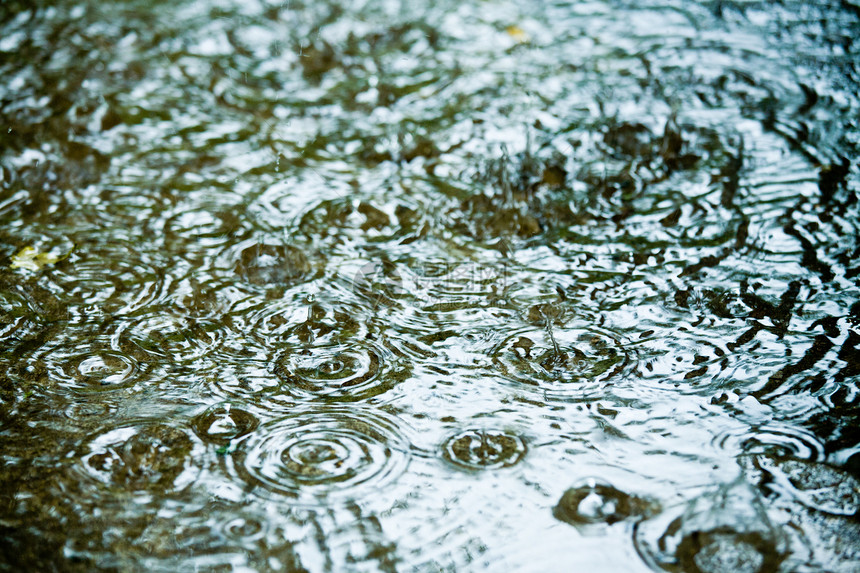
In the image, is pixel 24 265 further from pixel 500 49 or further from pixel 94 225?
pixel 500 49

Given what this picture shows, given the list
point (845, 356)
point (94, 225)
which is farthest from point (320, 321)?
point (845, 356)

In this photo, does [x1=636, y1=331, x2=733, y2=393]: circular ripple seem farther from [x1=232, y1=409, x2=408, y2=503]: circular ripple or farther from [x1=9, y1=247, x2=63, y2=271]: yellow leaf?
[x1=9, y1=247, x2=63, y2=271]: yellow leaf

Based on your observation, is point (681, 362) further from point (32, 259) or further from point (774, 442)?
point (32, 259)

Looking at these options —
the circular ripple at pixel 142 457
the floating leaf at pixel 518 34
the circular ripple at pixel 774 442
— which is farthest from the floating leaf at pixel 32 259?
the floating leaf at pixel 518 34

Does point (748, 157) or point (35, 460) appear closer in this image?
point (35, 460)

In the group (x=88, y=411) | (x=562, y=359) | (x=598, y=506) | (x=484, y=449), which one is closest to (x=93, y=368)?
(x=88, y=411)
